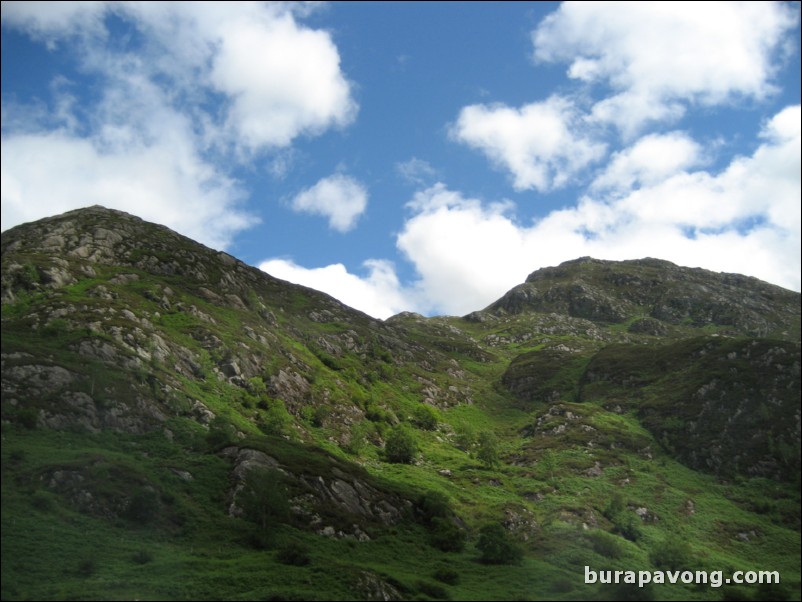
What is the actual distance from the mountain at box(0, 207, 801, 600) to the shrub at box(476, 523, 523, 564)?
0.24 meters

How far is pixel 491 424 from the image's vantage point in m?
142

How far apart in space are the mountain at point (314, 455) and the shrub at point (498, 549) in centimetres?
24

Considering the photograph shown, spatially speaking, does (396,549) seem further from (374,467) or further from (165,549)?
(374,467)

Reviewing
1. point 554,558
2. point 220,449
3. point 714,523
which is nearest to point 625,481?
point 714,523

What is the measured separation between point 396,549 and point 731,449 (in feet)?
241

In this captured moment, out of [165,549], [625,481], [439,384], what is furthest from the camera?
[439,384]

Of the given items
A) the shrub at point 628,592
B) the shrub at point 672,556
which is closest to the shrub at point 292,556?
the shrub at point 628,592

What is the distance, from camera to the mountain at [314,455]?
148 ft

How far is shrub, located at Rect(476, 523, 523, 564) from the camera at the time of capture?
186 feet

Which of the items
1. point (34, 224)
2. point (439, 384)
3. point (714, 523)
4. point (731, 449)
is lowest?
point (714, 523)

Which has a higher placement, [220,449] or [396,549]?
[220,449]

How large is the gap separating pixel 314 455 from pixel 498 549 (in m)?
28.9

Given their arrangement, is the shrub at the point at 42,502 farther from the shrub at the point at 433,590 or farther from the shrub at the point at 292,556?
the shrub at the point at 433,590

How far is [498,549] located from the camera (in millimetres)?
57156
